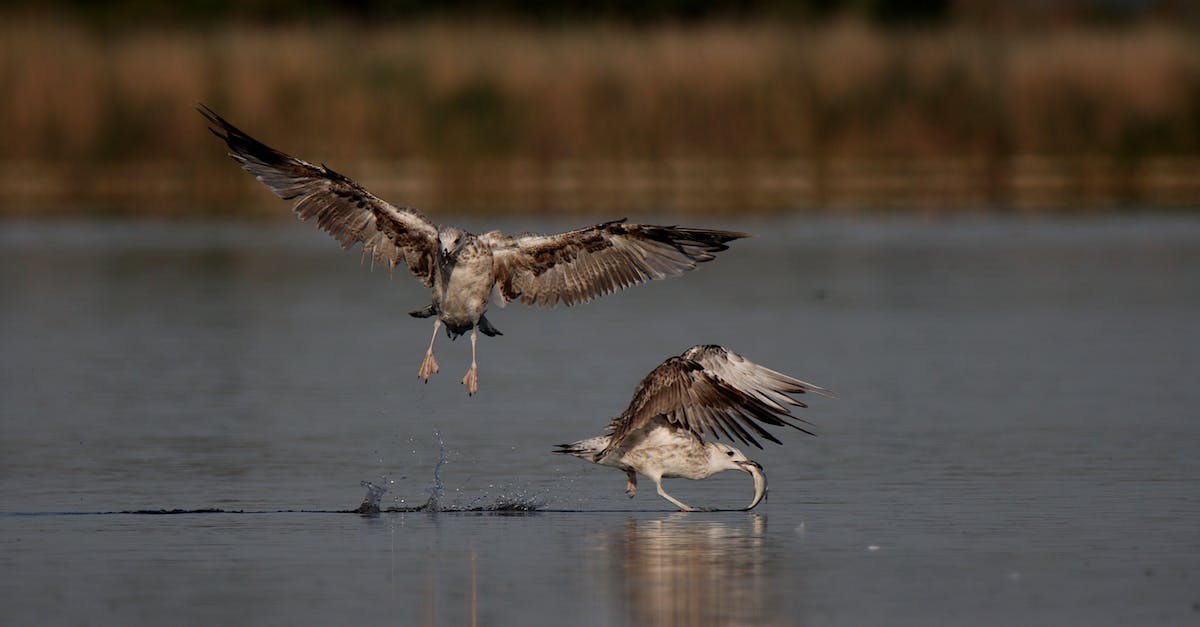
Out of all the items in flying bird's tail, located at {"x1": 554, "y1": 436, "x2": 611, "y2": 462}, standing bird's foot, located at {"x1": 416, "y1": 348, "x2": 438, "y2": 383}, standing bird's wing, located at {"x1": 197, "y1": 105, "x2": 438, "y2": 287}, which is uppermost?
standing bird's wing, located at {"x1": 197, "y1": 105, "x2": 438, "y2": 287}

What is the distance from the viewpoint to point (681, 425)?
11.0 m

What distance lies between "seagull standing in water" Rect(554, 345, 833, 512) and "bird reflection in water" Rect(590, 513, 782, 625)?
0.38 metres

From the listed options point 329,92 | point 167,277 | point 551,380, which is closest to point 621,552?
point 551,380

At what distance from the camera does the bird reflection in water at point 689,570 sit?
26.8ft

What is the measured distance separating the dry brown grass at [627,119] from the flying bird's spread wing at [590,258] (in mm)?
17259

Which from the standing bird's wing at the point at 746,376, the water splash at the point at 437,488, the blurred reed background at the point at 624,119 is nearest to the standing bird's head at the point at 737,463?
the standing bird's wing at the point at 746,376

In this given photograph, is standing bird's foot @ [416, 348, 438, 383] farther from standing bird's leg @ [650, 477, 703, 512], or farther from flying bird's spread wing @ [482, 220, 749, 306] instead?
standing bird's leg @ [650, 477, 703, 512]

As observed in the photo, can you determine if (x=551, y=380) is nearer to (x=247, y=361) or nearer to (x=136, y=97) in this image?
(x=247, y=361)

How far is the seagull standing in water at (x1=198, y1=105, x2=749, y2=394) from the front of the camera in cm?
1193

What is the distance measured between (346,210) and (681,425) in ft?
8.06

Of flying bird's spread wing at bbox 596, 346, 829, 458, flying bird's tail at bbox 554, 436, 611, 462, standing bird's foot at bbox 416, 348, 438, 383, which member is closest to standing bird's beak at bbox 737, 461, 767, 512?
flying bird's spread wing at bbox 596, 346, 829, 458

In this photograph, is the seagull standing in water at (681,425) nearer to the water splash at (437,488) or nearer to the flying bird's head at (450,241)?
the water splash at (437,488)

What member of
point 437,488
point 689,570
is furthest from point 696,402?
point 689,570

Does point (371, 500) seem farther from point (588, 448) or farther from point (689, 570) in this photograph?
point (689, 570)
